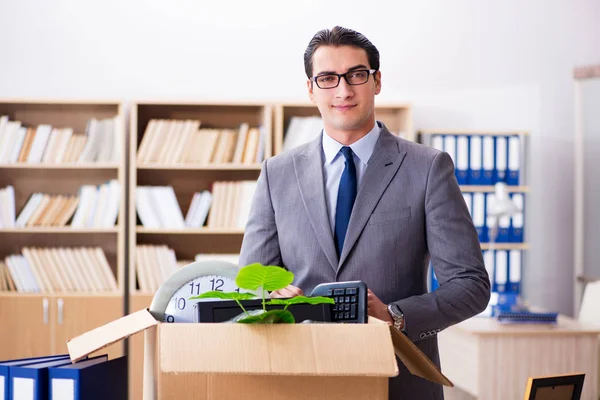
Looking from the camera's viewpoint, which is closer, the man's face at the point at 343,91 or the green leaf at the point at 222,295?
the green leaf at the point at 222,295

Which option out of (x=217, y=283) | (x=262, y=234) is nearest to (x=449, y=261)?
(x=262, y=234)

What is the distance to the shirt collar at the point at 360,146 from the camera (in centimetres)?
186

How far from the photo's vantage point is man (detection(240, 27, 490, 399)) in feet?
5.64

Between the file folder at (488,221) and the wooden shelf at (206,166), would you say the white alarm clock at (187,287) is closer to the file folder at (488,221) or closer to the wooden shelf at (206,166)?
the wooden shelf at (206,166)

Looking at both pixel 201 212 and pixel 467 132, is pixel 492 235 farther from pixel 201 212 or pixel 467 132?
pixel 201 212

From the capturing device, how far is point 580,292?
17.0 feet

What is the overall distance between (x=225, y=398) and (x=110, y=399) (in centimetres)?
26

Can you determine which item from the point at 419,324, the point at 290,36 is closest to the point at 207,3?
the point at 290,36

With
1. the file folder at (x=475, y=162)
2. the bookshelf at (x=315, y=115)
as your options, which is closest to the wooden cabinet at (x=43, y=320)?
the bookshelf at (x=315, y=115)

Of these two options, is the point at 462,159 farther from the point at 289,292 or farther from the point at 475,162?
the point at 289,292

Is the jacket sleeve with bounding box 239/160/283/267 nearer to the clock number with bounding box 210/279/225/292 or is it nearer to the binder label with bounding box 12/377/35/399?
the clock number with bounding box 210/279/225/292

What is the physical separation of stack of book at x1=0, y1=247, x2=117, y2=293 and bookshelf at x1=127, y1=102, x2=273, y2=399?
210 mm

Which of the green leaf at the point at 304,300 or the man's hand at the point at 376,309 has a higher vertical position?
the green leaf at the point at 304,300

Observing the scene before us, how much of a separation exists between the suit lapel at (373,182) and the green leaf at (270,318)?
0.64 m
